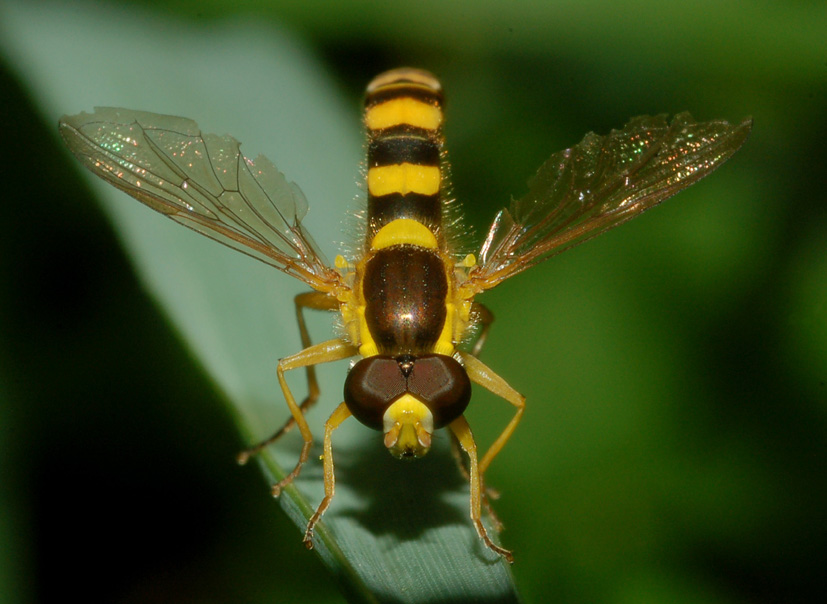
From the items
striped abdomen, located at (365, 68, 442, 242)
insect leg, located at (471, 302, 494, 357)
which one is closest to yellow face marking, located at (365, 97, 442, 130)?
striped abdomen, located at (365, 68, 442, 242)

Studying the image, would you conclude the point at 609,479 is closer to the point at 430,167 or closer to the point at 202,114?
the point at 430,167

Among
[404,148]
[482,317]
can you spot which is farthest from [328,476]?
[404,148]

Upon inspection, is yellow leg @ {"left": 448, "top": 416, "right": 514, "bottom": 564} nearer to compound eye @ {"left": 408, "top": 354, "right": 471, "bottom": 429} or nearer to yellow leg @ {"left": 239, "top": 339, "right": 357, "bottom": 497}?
compound eye @ {"left": 408, "top": 354, "right": 471, "bottom": 429}

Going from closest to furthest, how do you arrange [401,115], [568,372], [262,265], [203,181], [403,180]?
[203,181], [262,265], [403,180], [401,115], [568,372]

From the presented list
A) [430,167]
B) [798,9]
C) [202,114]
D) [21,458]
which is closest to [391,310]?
[430,167]

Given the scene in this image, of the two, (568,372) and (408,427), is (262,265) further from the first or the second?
(568,372)
